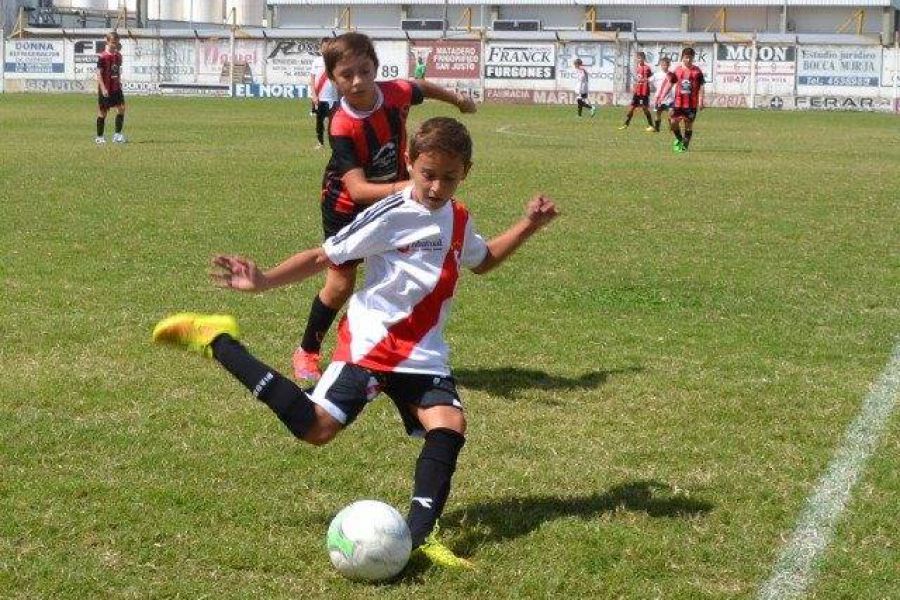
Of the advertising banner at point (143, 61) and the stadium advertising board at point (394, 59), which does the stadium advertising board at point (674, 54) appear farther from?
the advertising banner at point (143, 61)

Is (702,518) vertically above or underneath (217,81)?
underneath

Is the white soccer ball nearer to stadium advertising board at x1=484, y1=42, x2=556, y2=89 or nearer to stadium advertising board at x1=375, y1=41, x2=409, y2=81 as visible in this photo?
stadium advertising board at x1=484, y1=42, x2=556, y2=89

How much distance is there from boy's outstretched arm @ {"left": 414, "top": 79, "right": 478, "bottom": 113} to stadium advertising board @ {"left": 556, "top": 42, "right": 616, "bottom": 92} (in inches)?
1650

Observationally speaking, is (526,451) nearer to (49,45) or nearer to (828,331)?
(828,331)

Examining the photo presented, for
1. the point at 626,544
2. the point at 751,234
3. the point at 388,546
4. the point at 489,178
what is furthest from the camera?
the point at 489,178

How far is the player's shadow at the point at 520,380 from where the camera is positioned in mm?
6160

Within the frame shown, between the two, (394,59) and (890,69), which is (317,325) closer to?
(890,69)

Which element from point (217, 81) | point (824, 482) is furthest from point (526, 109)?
point (824, 482)

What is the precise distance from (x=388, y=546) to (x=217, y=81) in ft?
164

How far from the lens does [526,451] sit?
16.9 ft

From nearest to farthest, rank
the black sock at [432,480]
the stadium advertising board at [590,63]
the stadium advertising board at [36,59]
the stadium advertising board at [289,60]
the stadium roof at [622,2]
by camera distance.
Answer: the black sock at [432,480] → the stadium advertising board at [590,63] → the stadium advertising board at [289,60] → the stadium advertising board at [36,59] → the stadium roof at [622,2]

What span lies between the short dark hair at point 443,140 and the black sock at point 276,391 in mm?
868

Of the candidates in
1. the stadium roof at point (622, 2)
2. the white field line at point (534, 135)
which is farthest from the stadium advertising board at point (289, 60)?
the white field line at point (534, 135)

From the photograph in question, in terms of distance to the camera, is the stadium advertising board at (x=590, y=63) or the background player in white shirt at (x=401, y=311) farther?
the stadium advertising board at (x=590, y=63)
